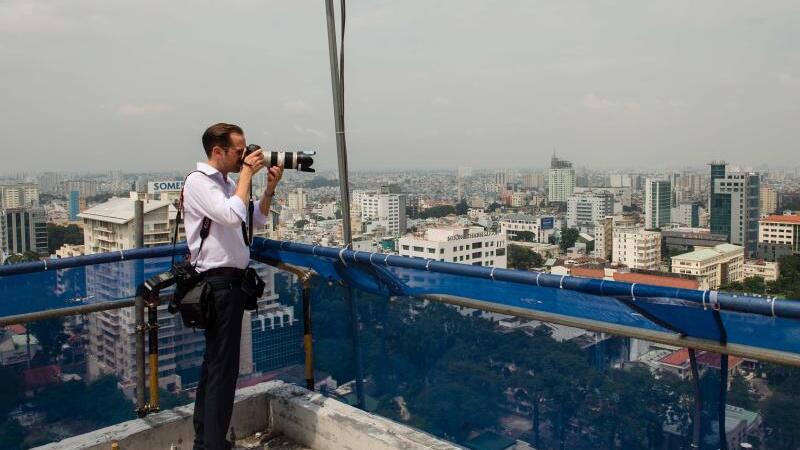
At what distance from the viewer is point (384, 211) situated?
3765 inches

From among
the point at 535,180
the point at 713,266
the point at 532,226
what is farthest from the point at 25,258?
the point at 535,180

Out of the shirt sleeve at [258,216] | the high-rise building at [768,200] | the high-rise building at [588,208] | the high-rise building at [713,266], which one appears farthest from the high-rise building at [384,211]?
the shirt sleeve at [258,216]

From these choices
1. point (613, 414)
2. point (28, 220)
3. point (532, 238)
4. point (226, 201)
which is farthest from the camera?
point (532, 238)

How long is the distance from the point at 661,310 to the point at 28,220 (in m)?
51.8

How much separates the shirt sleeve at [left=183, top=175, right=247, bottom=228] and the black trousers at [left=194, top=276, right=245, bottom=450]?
25cm

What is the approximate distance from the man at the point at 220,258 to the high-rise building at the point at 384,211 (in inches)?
3363

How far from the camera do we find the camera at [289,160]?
8.75 feet

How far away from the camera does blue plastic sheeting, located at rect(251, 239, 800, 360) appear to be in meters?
1.85

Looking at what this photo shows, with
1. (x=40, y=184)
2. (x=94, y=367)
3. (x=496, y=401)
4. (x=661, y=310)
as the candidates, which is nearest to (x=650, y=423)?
(x=661, y=310)

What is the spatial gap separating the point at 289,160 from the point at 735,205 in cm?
10175

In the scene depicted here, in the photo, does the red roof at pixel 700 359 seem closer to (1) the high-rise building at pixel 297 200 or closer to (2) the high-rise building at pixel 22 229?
(2) the high-rise building at pixel 22 229

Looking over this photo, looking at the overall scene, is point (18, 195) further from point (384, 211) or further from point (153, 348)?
point (153, 348)

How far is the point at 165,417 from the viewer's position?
10.0 feet

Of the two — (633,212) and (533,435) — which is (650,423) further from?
(633,212)
